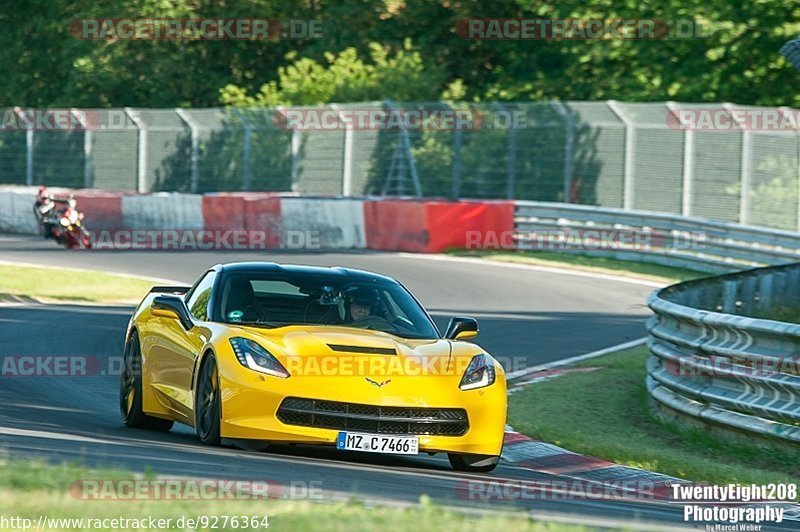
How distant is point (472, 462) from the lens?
10086 mm

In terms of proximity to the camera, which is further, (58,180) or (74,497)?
(58,180)

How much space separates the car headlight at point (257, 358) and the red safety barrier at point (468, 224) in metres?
21.2

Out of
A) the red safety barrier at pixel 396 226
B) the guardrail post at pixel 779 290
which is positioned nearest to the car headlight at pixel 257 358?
the guardrail post at pixel 779 290

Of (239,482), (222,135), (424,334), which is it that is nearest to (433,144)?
(222,135)

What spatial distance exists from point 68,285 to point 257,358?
1516 cm

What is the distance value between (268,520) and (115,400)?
7.30m

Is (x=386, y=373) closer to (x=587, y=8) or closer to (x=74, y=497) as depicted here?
(x=74, y=497)

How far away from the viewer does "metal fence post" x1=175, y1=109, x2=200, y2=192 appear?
38844 millimetres

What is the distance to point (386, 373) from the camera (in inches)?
387

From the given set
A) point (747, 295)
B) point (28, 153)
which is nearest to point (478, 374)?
point (747, 295)
